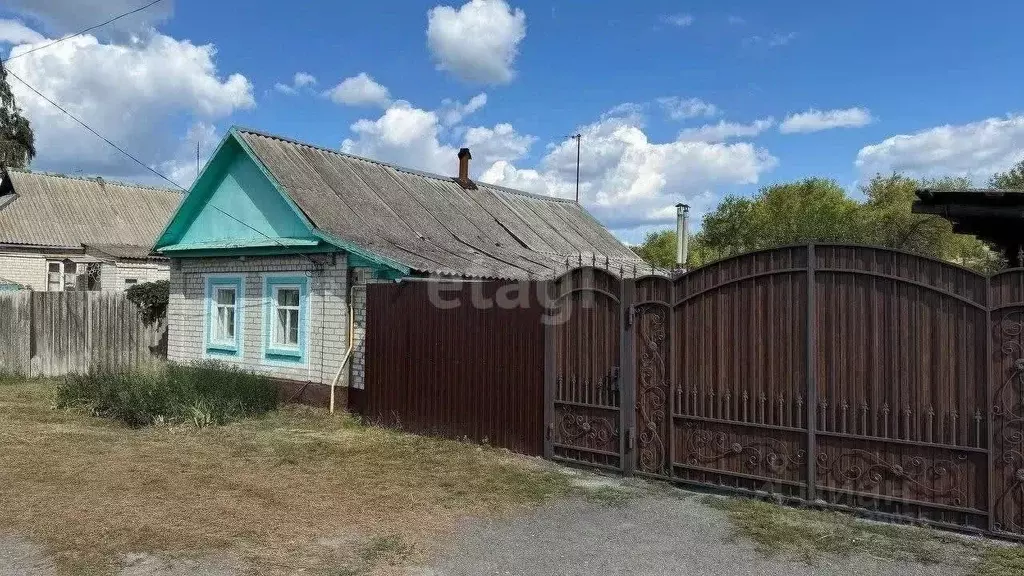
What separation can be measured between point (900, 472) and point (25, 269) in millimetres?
26003

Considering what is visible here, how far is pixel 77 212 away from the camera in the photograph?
25.9 m

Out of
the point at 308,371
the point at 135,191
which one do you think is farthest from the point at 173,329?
the point at 135,191

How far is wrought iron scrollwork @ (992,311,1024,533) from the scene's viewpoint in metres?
5.36

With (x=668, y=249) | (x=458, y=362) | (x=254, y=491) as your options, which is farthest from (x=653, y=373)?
(x=668, y=249)

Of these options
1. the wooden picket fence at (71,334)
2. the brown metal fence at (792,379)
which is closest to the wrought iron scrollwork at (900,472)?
the brown metal fence at (792,379)

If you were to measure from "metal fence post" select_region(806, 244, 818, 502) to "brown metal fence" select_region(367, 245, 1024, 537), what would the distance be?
14 mm

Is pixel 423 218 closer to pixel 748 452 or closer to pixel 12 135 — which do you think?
pixel 748 452

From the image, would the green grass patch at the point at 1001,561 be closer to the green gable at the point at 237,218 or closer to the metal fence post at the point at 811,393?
the metal fence post at the point at 811,393

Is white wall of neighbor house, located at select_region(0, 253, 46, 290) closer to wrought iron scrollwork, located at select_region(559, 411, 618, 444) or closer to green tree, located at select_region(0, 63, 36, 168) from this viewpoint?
green tree, located at select_region(0, 63, 36, 168)

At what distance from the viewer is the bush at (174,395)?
1019 cm

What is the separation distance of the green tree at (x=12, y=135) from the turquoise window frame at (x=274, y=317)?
27532 millimetres

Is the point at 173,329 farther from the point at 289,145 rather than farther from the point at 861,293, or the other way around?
the point at 861,293

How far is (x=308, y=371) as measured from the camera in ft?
38.8

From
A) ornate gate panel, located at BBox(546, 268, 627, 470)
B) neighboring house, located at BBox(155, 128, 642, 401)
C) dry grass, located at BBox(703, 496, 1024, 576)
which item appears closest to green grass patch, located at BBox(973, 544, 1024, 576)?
dry grass, located at BBox(703, 496, 1024, 576)
